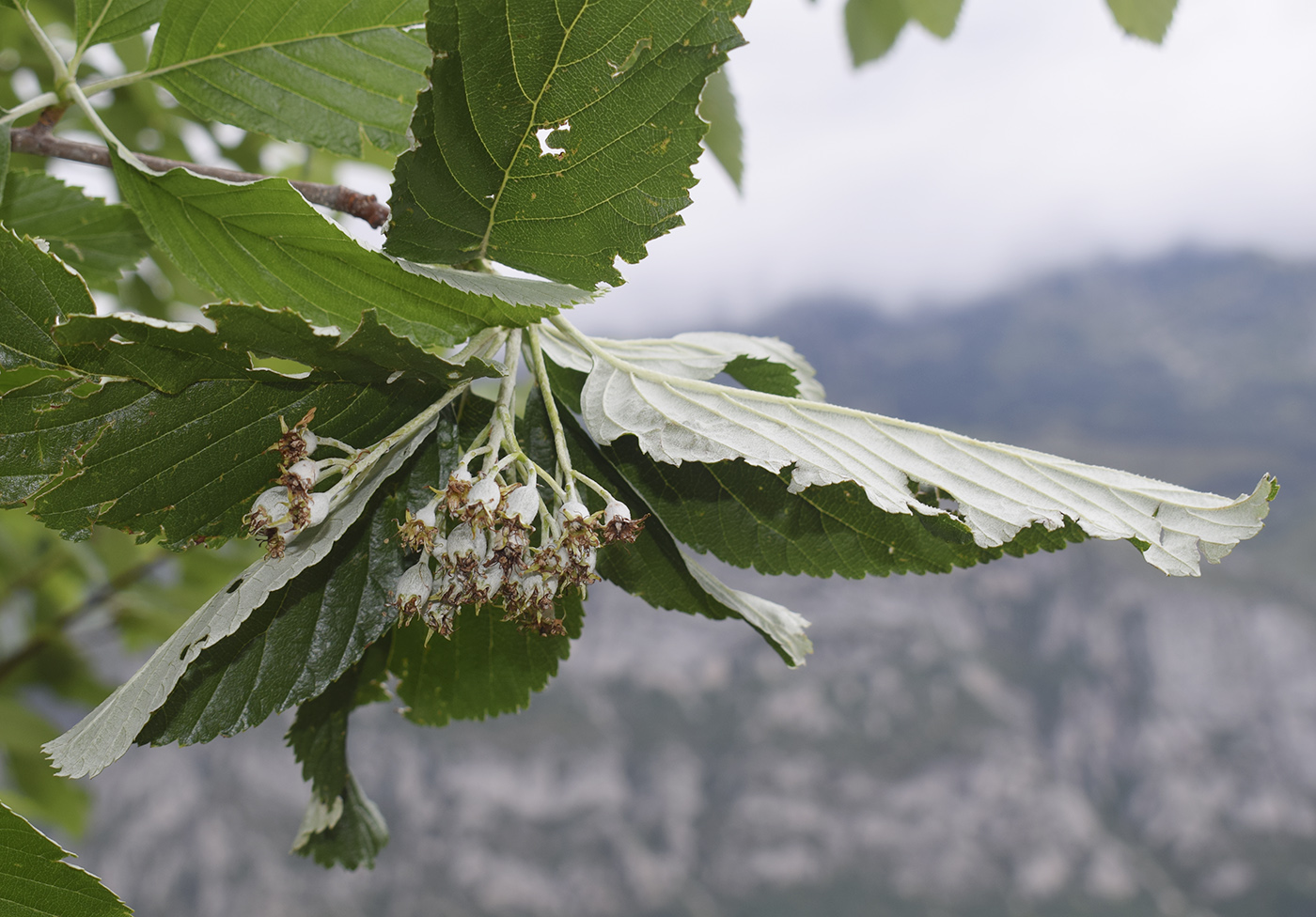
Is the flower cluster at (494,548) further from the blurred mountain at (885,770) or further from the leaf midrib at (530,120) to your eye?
the blurred mountain at (885,770)

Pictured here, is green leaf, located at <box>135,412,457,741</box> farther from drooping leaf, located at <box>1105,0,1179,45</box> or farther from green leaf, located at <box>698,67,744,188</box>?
drooping leaf, located at <box>1105,0,1179,45</box>

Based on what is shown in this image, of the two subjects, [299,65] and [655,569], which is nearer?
[655,569]

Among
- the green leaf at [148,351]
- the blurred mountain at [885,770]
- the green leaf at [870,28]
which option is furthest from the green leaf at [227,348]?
the blurred mountain at [885,770]

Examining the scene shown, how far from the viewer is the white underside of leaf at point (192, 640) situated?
85cm

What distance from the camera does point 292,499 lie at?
864 millimetres

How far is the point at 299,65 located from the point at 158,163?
264mm

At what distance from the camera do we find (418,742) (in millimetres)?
42000

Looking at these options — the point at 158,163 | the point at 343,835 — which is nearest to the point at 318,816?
the point at 343,835

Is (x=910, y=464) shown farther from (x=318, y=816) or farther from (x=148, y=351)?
(x=318, y=816)

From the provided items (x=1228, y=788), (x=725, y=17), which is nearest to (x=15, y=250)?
(x=725, y=17)

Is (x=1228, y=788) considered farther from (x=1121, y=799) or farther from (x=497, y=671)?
(x=497, y=671)

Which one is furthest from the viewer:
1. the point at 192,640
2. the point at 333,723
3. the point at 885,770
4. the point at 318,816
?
the point at 885,770

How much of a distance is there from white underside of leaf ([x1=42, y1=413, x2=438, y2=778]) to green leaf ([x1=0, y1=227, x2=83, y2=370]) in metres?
0.29

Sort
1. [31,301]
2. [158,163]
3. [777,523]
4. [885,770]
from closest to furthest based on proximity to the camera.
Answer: [31,301]
[777,523]
[158,163]
[885,770]
